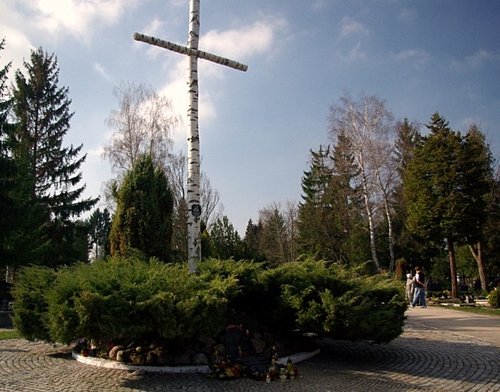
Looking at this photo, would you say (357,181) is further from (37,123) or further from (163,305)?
(163,305)

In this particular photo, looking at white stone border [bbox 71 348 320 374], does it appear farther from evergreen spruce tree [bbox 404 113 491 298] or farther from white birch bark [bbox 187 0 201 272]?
evergreen spruce tree [bbox 404 113 491 298]

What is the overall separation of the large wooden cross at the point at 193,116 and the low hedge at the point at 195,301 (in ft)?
2.70

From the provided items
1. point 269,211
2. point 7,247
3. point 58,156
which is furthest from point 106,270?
point 269,211

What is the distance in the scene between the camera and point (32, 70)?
89.1 ft

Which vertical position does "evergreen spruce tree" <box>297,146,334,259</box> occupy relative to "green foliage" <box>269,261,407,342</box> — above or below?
above

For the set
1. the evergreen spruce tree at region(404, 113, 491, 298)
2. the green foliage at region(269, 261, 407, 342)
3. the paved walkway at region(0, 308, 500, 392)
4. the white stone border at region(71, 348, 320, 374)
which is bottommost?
the paved walkway at region(0, 308, 500, 392)

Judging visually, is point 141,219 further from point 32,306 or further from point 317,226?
point 317,226

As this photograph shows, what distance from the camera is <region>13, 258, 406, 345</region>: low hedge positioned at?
18.6 feet

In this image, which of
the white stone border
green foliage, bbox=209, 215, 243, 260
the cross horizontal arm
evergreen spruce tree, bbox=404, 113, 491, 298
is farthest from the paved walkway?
evergreen spruce tree, bbox=404, 113, 491, 298

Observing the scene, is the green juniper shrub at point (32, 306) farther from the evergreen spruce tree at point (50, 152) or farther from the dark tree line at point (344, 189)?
the evergreen spruce tree at point (50, 152)

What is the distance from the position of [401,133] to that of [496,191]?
8.54 m

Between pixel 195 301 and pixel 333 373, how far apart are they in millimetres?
2420

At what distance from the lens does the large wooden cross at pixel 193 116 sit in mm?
8516

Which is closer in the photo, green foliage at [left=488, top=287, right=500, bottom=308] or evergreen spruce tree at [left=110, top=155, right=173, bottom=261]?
evergreen spruce tree at [left=110, top=155, right=173, bottom=261]
